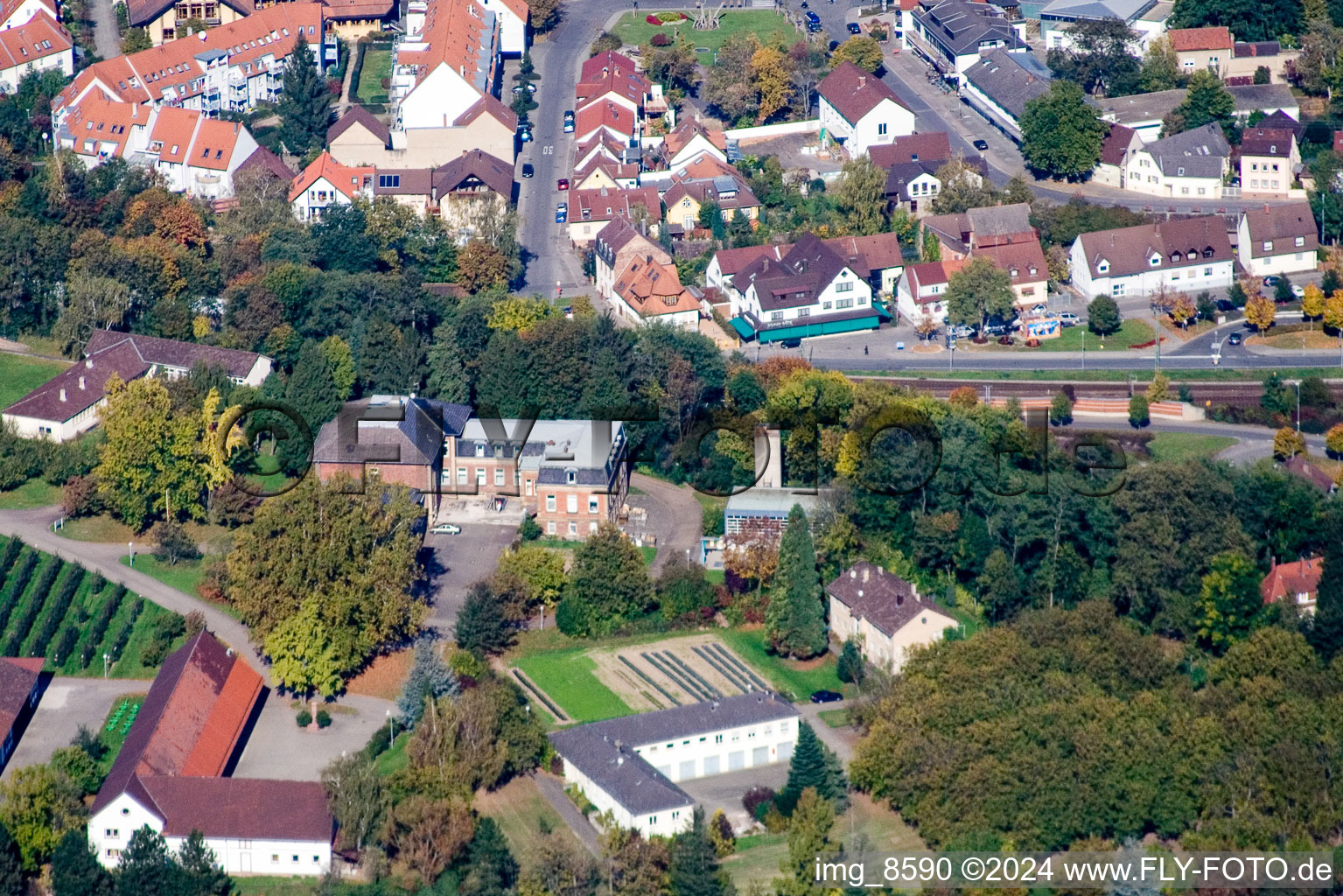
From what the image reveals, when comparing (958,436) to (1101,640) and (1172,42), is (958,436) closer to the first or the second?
(1101,640)

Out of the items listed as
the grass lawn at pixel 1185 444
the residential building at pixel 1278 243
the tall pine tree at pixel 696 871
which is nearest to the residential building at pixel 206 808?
the tall pine tree at pixel 696 871

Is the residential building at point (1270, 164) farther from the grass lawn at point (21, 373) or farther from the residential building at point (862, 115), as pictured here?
the grass lawn at point (21, 373)

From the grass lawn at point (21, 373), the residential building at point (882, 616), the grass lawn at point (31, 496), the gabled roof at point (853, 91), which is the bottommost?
the residential building at point (882, 616)

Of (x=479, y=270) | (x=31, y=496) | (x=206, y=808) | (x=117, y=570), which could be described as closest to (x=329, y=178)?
(x=479, y=270)

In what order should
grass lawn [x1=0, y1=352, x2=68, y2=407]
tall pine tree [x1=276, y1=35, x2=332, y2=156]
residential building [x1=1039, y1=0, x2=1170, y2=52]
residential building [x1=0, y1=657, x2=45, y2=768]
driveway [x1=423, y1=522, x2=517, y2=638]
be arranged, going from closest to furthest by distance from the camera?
residential building [x1=0, y1=657, x2=45, y2=768]
driveway [x1=423, y1=522, x2=517, y2=638]
grass lawn [x1=0, y1=352, x2=68, y2=407]
tall pine tree [x1=276, y1=35, x2=332, y2=156]
residential building [x1=1039, y1=0, x2=1170, y2=52]

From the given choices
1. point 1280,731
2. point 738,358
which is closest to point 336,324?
point 738,358

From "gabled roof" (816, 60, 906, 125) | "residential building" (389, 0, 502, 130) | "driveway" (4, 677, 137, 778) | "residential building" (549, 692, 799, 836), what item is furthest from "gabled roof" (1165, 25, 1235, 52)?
"driveway" (4, 677, 137, 778)

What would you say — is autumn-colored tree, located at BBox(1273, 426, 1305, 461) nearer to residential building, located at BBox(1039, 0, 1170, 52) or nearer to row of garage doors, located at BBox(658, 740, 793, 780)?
row of garage doors, located at BBox(658, 740, 793, 780)
